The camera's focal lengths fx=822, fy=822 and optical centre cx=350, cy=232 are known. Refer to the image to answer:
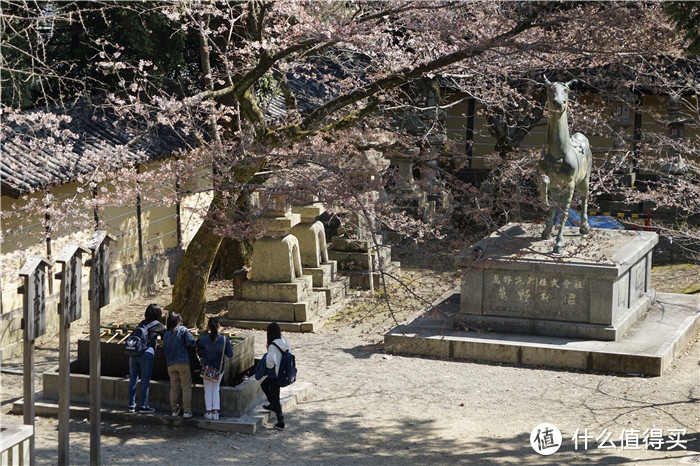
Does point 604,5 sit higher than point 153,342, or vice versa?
point 604,5

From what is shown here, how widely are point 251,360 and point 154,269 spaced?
713 centimetres

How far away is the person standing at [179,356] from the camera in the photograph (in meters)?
10.2

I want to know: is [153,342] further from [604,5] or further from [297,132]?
[604,5]

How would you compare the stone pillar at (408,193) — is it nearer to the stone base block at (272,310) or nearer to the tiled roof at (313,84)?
the tiled roof at (313,84)

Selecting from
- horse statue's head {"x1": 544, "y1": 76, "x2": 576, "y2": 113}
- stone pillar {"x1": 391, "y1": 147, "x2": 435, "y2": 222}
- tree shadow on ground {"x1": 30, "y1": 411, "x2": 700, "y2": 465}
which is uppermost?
horse statue's head {"x1": 544, "y1": 76, "x2": 576, "y2": 113}

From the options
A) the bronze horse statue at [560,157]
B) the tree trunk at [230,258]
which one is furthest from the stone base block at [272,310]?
the bronze horse statue at [560,157]

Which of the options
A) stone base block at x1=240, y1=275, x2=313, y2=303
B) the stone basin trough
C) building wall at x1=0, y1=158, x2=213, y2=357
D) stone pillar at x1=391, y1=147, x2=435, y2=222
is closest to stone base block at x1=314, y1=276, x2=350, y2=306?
stone base block at x1=240, y1=275, x2=313, y2=303

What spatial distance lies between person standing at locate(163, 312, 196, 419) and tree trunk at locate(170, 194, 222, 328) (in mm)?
4096

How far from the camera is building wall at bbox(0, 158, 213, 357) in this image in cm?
1342

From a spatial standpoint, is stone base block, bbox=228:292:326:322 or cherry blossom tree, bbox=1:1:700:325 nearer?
cherry blossom tree, bbox=1:1:700:325

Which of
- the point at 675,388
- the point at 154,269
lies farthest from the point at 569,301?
the point at 154,269

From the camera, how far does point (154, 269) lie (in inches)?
704

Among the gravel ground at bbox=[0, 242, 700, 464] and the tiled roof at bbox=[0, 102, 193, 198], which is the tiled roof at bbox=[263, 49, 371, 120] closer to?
the tiled roof at bbox=[0, 102, 193, 198]

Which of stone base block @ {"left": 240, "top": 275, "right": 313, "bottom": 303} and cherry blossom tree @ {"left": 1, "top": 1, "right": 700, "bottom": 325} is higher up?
cherry blossom tree @ {"left": 1, "top": 1, "right": 700, "bottom": 325}
